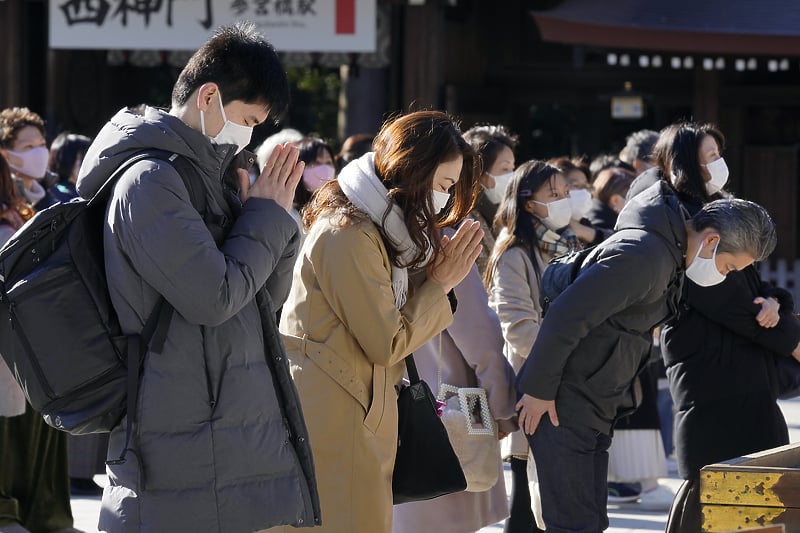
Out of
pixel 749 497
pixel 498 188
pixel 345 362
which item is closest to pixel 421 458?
pixel 345 362

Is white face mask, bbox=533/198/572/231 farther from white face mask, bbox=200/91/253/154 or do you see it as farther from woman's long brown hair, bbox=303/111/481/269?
white face mask, bbox=200/91/253/154

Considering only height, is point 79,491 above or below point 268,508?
below

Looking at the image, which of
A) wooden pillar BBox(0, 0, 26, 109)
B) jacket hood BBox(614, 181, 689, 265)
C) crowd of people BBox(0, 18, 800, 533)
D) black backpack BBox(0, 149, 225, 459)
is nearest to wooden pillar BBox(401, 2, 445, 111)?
wooden pillar BBox(0, 0, 26, 109)

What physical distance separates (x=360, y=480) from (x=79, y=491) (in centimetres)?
359

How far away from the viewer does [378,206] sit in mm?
3523

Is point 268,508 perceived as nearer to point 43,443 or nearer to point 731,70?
point 43,443

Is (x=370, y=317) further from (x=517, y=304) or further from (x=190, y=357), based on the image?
(x=517, y=304)

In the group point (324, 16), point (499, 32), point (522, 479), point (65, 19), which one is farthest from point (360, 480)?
point (499, 32)

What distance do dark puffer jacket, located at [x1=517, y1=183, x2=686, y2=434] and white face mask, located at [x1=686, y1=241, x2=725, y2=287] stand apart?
0.07 m

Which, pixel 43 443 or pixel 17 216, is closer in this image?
pixel 17 216

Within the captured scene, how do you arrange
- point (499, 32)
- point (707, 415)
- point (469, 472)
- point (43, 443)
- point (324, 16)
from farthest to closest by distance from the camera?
point (499, 32) → point (324, 16) → point (43, 443) → point (707, 415) → point (469, 472)

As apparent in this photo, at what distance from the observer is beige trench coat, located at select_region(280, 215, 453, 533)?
3484mm

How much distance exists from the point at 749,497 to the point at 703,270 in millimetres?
1515

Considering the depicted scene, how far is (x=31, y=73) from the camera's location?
13656 mm
